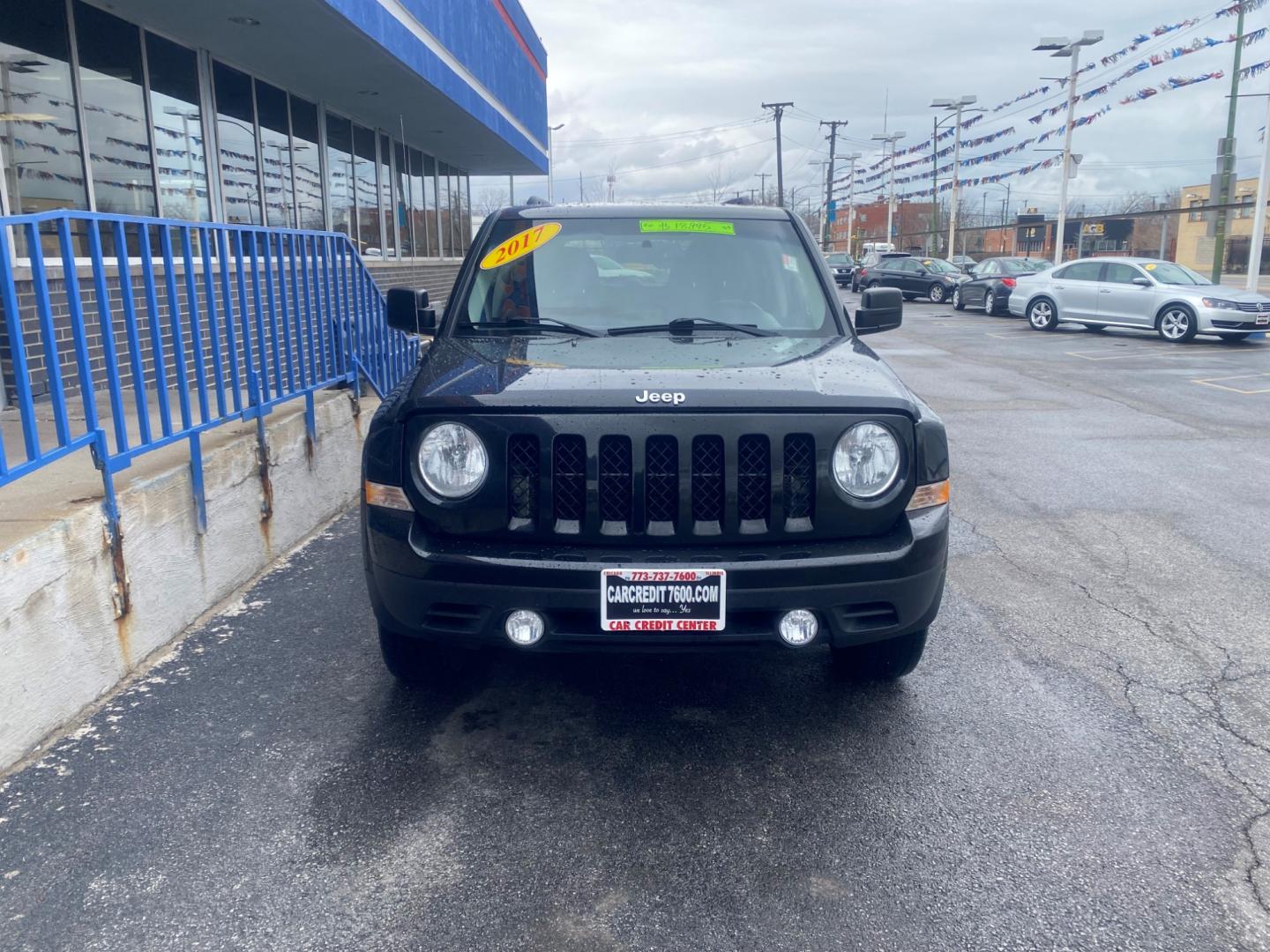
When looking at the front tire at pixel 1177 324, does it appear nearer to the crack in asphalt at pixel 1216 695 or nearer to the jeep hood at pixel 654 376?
the crack in asphalt at pixel 1216 695

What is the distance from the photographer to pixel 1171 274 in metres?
19.2

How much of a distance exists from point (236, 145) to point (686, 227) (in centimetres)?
884

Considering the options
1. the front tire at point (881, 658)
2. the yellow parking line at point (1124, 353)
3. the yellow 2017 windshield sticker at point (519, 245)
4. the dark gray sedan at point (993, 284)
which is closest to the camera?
the front tire at point (881, 658)

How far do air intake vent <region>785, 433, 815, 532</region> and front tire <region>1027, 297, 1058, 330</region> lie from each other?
794 inches

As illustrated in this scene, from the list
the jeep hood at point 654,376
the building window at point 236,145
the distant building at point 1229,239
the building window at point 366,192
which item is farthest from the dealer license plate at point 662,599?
the distant building at point 1229,239

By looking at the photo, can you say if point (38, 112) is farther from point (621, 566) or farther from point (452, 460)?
point (621, 566)

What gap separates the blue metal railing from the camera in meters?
3.47

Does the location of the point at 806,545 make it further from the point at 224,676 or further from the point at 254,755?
the point at 224,676

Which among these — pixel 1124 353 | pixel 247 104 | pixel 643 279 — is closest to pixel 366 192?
pixel 247 104

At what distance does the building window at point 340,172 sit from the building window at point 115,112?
579 cm

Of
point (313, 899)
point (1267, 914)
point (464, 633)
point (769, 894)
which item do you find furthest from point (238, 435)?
point (1267, 914)

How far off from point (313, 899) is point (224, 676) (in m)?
1.62

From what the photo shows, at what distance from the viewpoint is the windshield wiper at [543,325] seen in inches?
160

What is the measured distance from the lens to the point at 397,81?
12.9 metres
